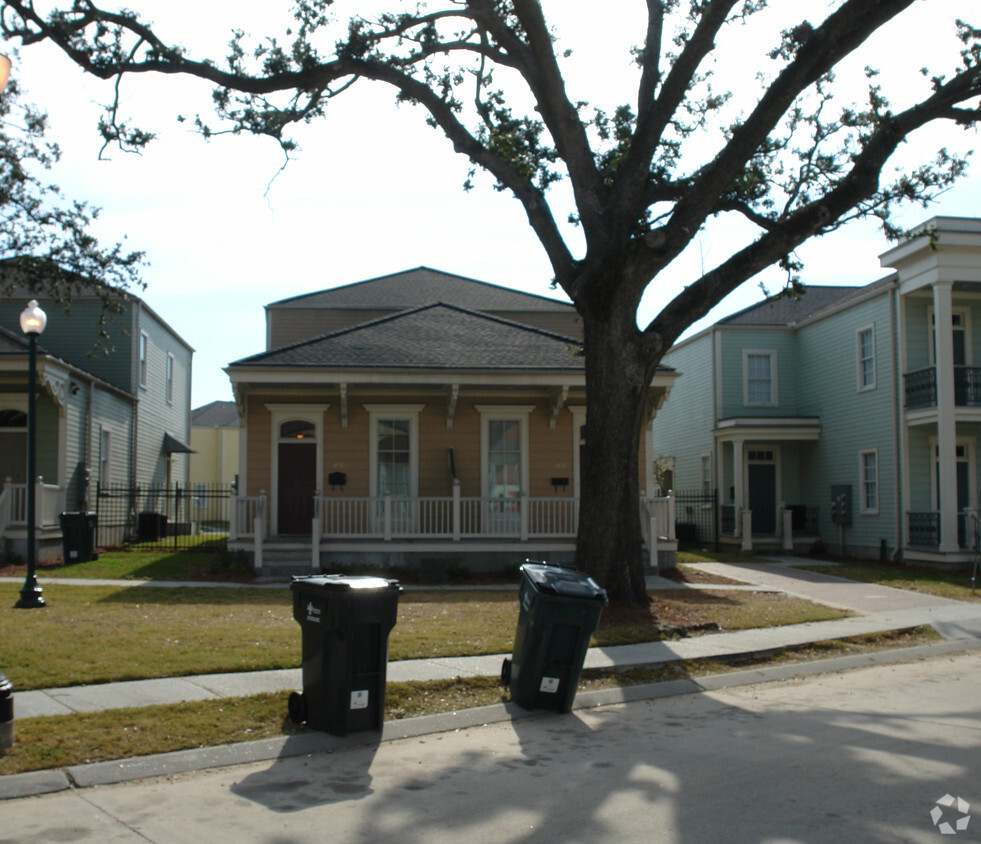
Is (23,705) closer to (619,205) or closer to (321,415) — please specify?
(619,205)

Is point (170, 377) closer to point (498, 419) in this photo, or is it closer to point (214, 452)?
point (498, 419)

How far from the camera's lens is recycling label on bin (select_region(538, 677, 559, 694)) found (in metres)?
7.79

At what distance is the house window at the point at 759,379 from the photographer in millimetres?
28297

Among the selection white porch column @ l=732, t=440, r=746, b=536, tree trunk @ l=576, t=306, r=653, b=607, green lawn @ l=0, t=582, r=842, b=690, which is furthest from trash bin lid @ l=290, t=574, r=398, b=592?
white porch column @ l=732, t=440, r=746, b=536

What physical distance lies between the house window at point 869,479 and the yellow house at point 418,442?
24.2 ft

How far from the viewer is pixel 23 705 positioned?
7227 mm

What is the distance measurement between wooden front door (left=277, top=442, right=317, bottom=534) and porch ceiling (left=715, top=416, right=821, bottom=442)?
12568mm

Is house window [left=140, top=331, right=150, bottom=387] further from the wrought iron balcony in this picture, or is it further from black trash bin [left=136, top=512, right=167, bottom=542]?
the wrought iron balcony

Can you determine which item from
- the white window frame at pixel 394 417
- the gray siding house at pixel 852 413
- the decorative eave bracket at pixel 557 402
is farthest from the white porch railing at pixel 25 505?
the gray siding house at pixel 852 413

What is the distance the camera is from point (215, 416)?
50188 millimetres

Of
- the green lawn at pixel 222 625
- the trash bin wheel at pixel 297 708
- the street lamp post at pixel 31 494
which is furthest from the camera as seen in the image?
the street lamp post at pixel 31 494

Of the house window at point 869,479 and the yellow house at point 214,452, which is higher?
the yellow house at point 214,452

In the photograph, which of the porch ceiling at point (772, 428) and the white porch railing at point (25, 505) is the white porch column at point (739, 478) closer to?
the porch ceiling at point (772, 428)

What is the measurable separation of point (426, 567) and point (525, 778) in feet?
38.8
